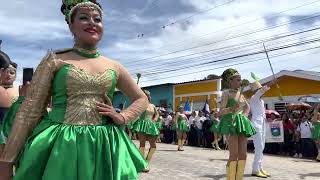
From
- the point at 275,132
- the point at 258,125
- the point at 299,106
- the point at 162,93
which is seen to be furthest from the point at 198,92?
the point at 258,125

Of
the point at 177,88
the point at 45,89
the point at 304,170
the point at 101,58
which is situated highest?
the point at 177,88

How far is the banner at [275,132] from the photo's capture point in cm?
1744

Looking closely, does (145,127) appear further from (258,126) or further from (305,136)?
(305,136)

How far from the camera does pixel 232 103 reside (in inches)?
314

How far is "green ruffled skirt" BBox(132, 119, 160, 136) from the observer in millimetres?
10883

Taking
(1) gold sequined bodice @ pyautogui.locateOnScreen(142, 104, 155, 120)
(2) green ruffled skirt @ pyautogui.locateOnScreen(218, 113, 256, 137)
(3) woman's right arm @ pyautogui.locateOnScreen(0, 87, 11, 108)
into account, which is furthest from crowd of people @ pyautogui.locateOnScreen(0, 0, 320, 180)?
(1) gold sequined bodice @ pyautogui.locateOnScreen(142, 104, 155, 120)

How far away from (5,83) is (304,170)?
8.33m

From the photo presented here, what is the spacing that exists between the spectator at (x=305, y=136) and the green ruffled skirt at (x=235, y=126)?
29.9 ft

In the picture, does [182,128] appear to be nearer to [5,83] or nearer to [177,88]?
[5,83]

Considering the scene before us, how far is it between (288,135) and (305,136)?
3.54ft

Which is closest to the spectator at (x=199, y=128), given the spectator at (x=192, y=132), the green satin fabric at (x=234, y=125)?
the spectator at (x=192, y=132)

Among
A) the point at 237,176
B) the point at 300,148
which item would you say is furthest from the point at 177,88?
the point at 237,176

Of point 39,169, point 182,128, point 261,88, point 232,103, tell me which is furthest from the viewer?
point 182,128

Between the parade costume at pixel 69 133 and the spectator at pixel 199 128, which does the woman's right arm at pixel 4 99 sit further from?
the spectator at pixel 199 128
